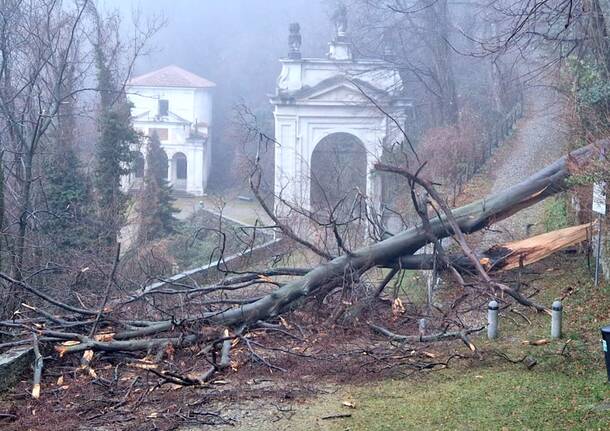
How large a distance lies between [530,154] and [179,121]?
87.2 ft

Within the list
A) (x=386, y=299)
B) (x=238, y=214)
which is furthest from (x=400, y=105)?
(x=386, y=299)

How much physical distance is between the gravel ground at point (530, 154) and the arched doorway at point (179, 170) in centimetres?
2224

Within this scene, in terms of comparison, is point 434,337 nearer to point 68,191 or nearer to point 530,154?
point 68,191

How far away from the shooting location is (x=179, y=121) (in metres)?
47.4

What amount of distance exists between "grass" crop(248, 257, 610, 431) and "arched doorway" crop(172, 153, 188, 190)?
39039mm

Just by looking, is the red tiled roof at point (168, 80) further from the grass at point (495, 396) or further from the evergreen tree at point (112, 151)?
the grass at point (495, 396)

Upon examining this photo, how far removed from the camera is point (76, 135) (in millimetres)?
26812

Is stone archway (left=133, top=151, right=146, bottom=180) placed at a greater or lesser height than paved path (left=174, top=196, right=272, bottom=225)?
greater

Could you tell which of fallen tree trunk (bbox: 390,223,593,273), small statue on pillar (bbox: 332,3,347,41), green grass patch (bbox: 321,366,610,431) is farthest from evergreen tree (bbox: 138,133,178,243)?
green grass patch (bbox: 321,366,610,431)

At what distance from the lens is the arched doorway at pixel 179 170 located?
4753cm

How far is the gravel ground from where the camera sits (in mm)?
17047

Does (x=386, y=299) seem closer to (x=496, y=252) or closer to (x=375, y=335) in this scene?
(x=375, y=335)

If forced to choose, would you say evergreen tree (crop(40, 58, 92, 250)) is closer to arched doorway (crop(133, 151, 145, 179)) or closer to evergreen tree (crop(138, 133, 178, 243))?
arched doorway (crop(133, 151, 145, 179))

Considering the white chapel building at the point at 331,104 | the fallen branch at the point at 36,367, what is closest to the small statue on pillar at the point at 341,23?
the white chapel building at the point at 331,104
